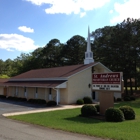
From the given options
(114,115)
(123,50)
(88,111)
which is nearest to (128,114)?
(114,115)

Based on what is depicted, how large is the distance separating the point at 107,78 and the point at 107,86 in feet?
2.08

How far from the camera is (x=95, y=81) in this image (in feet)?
56.9

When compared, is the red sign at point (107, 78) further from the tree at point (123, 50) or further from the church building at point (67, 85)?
the tree at point (123, 50)

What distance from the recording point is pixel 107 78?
1638 cm

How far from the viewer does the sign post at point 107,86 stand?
15.5m

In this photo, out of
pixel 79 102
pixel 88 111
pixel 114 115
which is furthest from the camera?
pixel 79 102

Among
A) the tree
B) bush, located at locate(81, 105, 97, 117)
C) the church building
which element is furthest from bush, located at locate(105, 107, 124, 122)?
the tree

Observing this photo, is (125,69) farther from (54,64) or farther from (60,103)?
Answer: (54,64)

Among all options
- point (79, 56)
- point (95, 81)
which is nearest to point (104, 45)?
point (79, 56)

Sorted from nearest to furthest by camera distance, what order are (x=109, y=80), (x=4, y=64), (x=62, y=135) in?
(x=62, y=135) < (x=109, y=80) < (x=4, y=64)

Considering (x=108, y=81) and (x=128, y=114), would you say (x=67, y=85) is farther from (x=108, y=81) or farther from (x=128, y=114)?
(x=128, y=114)

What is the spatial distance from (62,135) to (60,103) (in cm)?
1807

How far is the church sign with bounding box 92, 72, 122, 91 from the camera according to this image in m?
15.5

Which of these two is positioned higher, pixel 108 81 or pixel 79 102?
pixel 108 81
